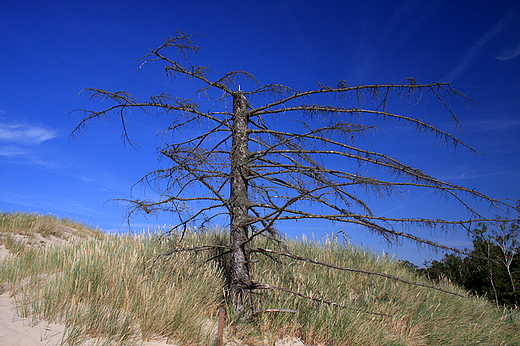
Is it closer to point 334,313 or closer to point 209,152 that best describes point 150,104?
point 209,152

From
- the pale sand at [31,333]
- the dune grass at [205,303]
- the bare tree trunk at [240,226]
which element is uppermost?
the bare tree trunk at [240,226]

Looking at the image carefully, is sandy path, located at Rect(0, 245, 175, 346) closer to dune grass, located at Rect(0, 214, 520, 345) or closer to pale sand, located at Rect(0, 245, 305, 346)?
pale sand, located at Rect(0, 245, 305, 346)

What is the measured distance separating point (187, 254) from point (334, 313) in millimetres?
2710

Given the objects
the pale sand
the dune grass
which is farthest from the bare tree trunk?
the pale sand

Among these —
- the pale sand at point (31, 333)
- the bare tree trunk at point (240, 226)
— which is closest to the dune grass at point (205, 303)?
the pale sand at point (31, 333)

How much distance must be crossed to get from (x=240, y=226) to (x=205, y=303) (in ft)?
4.46

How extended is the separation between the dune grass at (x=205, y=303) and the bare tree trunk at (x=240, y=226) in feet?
0.96

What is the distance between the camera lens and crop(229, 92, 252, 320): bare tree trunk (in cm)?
436

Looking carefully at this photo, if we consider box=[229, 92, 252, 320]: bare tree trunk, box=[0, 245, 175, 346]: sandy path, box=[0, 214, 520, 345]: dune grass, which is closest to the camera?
box=[0, 245, 175, 346]: sandy path

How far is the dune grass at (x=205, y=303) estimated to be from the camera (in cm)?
388

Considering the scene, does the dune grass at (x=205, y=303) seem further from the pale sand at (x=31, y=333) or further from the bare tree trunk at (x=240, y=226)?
the bare tree trunk at (x=240, y=226)

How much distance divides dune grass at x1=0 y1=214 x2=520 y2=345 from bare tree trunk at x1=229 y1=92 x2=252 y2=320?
11.5 inches

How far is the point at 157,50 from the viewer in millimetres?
4625

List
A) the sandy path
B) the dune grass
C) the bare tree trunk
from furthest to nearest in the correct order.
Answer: the bare tree trunk < the dune grass < the sandy path
